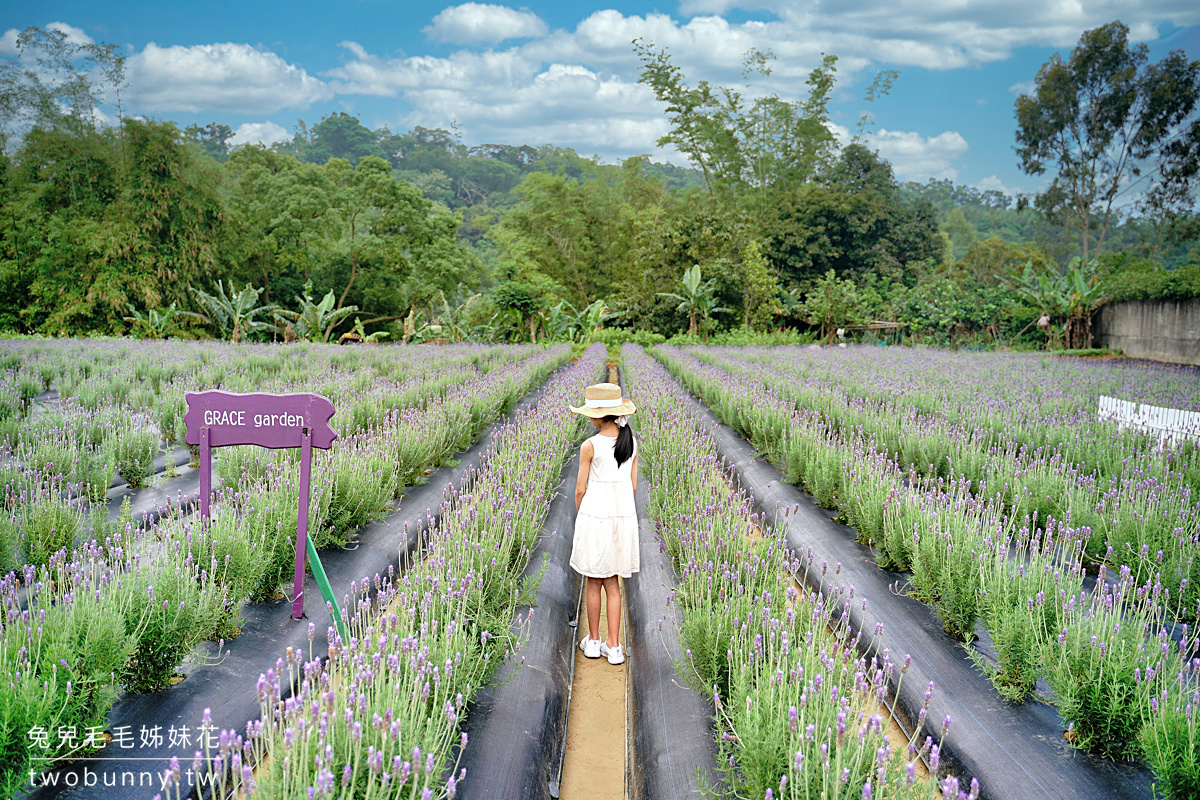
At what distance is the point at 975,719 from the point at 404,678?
7.39 ft

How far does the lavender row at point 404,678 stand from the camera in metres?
1.62

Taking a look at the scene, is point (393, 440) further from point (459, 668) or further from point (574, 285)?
point (574, 285)

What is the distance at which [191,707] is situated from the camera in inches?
98.0

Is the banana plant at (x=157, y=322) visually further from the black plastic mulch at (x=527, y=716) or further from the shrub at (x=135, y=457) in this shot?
the black plastic mulch at (x=527, y=716)

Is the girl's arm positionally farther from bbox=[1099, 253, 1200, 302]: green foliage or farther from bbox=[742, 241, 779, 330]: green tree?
bbox=[742, 241, 779, 330]: green tree

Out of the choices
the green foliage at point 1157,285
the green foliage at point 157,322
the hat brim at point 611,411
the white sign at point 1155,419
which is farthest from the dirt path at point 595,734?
the green foliage at point 1157,285

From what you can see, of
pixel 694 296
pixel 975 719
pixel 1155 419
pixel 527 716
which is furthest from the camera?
pixel 694 296

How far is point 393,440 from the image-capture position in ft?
17.3

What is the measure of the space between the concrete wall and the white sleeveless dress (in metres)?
21.7

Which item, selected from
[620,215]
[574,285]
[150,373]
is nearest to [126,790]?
[150,373]

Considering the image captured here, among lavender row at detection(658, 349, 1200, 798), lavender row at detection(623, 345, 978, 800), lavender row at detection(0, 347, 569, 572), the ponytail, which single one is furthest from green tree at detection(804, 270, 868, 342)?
the ponytail

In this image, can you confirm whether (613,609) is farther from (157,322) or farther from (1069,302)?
(1069,302)

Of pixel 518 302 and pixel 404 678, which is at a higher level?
pixel 518 302

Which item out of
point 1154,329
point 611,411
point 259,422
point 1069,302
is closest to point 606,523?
point 611,411
